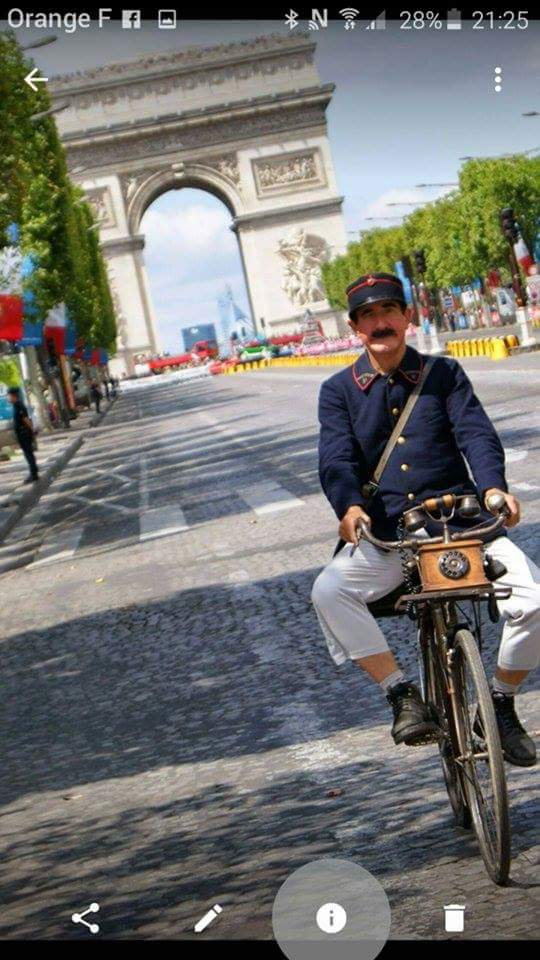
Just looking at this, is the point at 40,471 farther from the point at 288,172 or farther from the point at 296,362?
the point at 288,172

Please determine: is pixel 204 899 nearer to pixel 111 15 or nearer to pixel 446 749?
pixel 446 749

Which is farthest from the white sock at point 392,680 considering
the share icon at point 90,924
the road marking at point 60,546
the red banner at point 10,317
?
the red banner at point 10,317

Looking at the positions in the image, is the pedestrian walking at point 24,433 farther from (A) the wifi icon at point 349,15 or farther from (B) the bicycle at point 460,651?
(B) the bicycle at point 460,651

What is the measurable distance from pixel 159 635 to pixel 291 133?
280ft

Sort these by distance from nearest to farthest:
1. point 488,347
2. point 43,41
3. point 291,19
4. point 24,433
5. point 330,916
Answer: point 330,916 → point 291,19 → point 43,41 → point 24,433 → point 488,347

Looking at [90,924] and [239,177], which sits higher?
[239,177]

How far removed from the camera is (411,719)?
5.21 metres

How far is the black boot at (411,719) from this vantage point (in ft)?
17.0

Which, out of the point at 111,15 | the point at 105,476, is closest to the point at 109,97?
the point at 105,476

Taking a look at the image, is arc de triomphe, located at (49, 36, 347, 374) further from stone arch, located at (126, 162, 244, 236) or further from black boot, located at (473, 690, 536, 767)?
black boot, located at (473, 690, 536, 767)

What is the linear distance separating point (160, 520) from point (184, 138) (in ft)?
269

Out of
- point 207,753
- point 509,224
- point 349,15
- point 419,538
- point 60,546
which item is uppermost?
point 349,15

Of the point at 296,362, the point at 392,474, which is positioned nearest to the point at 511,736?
the point at 392,474

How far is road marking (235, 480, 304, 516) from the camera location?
670 inches
